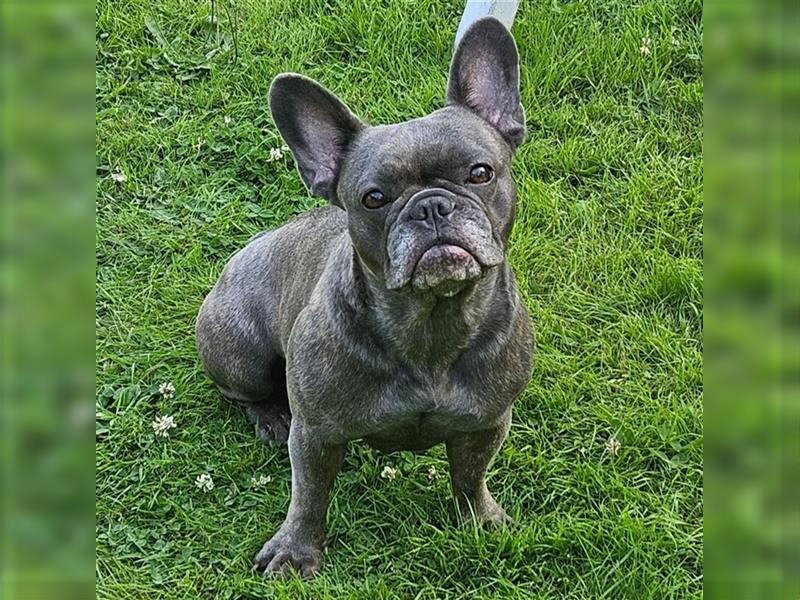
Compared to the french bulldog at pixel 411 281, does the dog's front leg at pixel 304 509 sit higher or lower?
lower

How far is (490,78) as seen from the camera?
3223 millimetres

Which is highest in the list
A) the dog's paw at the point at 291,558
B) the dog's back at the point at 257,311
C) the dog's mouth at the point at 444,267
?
the dog's mouth at the point at 444,267

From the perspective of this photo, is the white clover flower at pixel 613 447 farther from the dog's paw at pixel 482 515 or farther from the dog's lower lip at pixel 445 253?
the dog's lower lip at pixel 445 253

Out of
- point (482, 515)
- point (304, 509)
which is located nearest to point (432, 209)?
point (304, 509)

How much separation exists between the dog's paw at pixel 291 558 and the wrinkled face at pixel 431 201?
1312 mm

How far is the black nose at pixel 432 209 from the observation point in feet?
9.26

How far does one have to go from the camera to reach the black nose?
2822mm

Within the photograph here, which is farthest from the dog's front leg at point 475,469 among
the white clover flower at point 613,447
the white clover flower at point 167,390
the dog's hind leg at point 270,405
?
the white clover flower at point 167,390

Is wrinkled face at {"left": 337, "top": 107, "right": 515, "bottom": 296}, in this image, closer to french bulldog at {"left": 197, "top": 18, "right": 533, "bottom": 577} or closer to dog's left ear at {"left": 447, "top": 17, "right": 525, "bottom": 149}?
french bulldog at {"left": 197, "top": 18, "right": 533, "bottom": 577}
